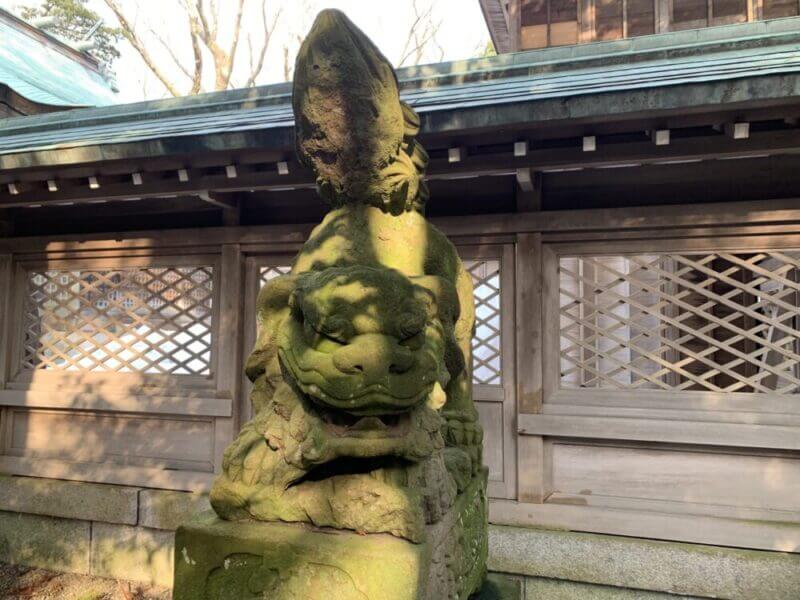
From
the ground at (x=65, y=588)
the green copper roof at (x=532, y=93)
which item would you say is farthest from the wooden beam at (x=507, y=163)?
the ground at (x=65, y=588)

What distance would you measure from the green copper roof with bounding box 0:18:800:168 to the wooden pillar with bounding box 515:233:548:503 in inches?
45.8

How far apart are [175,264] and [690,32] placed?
5.35 metres

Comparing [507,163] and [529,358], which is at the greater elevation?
[507,163]

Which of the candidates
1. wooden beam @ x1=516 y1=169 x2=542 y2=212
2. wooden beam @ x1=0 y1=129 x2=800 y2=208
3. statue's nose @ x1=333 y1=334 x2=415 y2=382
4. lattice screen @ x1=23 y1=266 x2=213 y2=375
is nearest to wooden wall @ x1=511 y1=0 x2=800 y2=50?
wooden beam @ x1=516 y1=169 x2=542 y2=212

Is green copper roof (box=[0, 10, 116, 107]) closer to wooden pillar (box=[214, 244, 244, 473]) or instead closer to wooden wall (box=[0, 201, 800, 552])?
wooden wall (box=[0, 201, 800, 552])

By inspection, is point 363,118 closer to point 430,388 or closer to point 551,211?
point 430,388

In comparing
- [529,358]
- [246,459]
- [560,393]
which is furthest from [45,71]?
[246,459]

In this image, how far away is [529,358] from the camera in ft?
13.6

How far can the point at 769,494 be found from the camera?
3754mm

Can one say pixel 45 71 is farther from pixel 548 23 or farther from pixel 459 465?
pixel 459 465

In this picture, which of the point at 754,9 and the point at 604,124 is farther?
the point at 754,9

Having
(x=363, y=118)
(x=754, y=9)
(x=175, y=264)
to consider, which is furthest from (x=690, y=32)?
(x=175, y=264)

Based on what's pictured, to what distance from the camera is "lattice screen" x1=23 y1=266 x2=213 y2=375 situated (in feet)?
16.6

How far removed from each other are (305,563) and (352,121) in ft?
5.01
